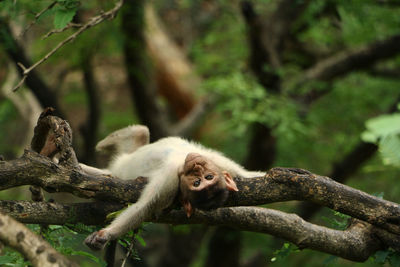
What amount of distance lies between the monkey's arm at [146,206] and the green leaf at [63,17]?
171cm

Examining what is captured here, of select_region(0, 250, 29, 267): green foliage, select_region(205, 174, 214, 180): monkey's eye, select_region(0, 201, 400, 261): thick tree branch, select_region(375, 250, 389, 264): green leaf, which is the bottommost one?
select_region(375, 250, 389, 264): green leaf

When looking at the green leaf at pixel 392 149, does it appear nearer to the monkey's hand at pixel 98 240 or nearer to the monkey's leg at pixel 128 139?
the monkey's hand at pixel 98 240

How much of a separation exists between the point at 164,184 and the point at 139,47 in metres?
6.11

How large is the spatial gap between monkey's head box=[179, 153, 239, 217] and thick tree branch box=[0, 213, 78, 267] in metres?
1.83

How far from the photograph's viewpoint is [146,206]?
4.60m

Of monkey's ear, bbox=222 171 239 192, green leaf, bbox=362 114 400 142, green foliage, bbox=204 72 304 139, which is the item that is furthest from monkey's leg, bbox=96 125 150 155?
green leaf, bbox=362 114 400 142

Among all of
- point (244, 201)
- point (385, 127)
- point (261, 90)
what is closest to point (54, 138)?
point (244, 201)

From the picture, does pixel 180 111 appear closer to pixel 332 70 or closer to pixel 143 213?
pixel 332 70

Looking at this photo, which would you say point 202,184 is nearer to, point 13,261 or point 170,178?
point 170,178

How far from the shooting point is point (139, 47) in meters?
10.4

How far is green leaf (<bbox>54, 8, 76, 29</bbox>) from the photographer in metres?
4.64

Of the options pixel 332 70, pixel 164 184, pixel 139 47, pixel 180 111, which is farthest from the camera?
pixel 180 111

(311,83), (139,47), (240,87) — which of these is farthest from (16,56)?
(311,83)

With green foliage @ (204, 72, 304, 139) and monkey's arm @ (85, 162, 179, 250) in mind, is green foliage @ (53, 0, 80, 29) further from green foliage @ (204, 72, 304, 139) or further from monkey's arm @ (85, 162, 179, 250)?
green foliage @ (204, 72, 304, 139)
